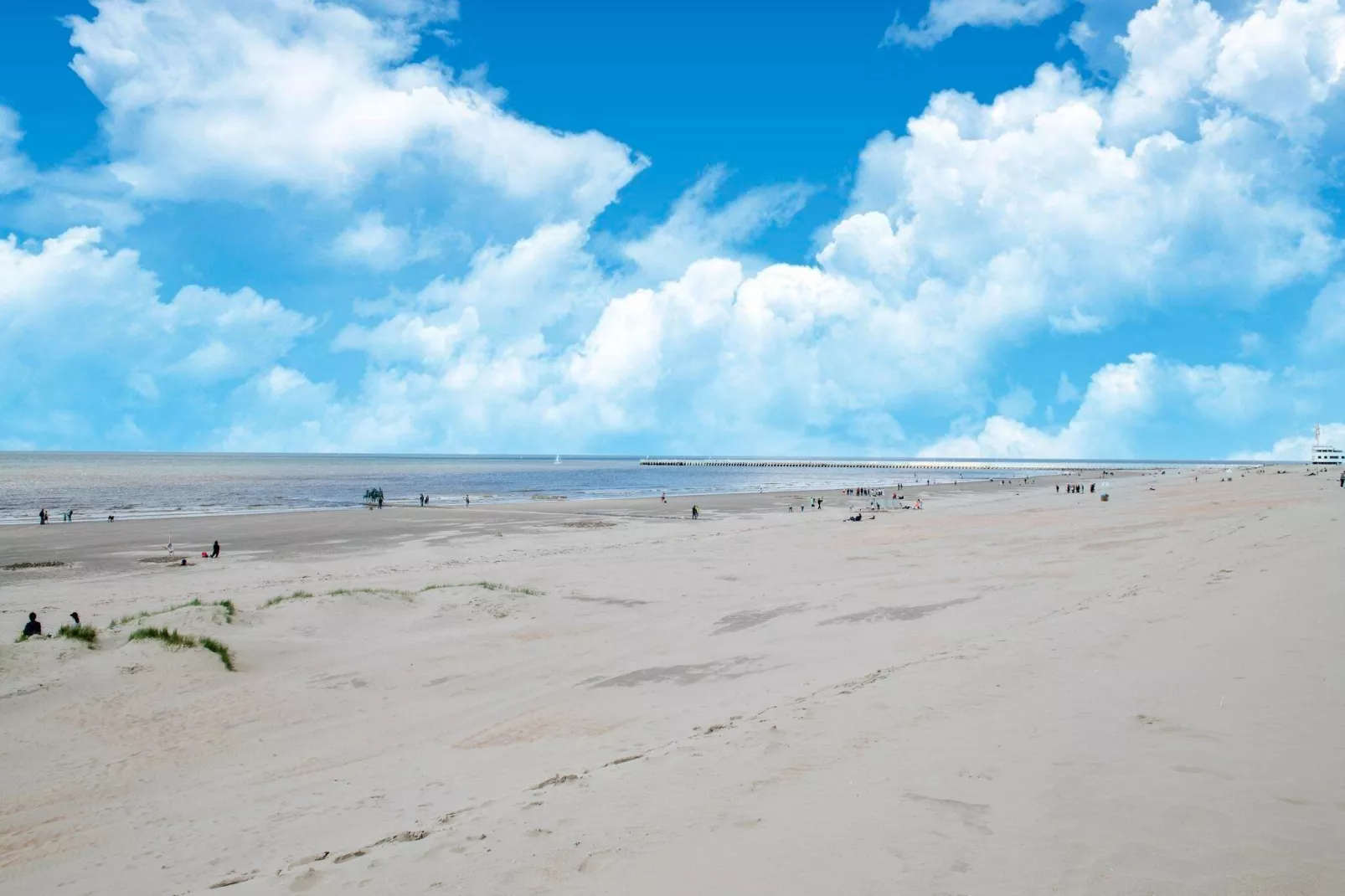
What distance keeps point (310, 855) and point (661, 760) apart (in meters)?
3.87

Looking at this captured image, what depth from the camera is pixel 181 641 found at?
1506 cm

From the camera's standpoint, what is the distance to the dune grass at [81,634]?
1518 cm

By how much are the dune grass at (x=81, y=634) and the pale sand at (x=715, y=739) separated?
1.28 ft

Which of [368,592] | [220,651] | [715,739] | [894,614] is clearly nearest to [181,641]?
[220,651]

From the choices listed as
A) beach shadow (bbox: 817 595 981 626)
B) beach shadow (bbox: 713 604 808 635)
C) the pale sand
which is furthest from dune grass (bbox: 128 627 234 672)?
beach shadow (bbox: 817 595 981 626)

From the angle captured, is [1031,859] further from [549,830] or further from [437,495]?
[437,495]

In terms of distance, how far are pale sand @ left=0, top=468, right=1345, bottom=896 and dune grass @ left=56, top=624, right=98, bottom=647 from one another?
391 mm

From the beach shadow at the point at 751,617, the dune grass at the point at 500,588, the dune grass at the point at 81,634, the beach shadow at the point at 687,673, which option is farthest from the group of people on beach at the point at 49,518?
the beach shadow at the point at 687,673

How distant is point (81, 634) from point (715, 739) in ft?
45.6

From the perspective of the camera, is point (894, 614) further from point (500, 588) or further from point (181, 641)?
point (181, 641)

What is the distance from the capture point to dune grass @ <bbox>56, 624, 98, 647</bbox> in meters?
15.2

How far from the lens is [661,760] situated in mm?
9086

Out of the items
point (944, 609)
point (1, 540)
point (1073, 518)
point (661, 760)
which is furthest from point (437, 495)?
point (661, 760)

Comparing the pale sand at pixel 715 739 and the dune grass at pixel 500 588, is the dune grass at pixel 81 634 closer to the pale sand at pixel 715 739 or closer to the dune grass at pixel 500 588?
the pale sand at pixel 715 739
